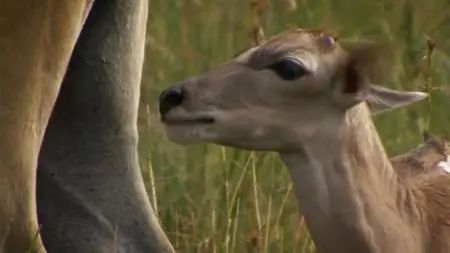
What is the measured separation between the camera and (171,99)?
160 inches

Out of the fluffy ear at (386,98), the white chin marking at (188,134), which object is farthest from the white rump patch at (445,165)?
the white chin marking at (188,134)

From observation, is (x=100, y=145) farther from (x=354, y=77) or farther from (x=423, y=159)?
(x=354, y=77)

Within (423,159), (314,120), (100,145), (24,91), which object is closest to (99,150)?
(100,145)

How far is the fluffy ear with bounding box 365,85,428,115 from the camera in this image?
4145 millimetres

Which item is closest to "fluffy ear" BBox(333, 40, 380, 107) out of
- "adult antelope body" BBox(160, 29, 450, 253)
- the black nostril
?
"adult antelope body" BBox(160, 29, 450, 253)

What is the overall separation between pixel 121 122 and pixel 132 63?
14cm

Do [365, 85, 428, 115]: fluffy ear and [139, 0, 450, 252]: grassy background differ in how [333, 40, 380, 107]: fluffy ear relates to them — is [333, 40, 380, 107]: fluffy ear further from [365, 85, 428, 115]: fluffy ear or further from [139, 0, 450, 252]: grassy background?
[139, 0, 450, 252]: grassy background

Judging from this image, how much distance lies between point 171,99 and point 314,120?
292mm

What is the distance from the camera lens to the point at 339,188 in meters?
4.21

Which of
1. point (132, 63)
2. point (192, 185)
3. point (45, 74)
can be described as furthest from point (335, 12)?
point (45, 74)

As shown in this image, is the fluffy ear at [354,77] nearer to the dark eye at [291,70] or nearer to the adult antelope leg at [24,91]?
the dark eye at [291,70]

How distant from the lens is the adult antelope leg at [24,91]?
4438 millimetres

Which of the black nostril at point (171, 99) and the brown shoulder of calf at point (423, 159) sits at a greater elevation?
the black nostril at point (171, 99)

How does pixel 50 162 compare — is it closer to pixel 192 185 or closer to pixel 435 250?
pixel 192 185
